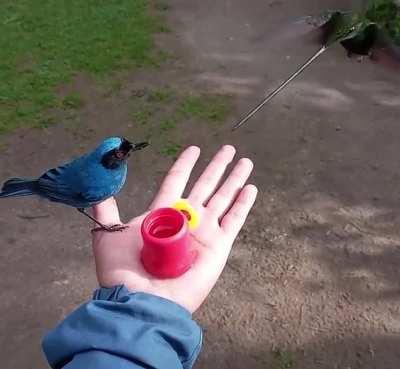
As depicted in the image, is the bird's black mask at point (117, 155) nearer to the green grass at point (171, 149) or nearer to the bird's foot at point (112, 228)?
the bird's foot at point (112, 228)

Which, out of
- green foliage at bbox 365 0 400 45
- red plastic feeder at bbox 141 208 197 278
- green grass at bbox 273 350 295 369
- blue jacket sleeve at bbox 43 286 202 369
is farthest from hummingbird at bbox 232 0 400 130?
green grass at bbox 273 350 295 369

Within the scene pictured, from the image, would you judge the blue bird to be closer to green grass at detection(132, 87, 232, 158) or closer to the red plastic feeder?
the red plastic feeder

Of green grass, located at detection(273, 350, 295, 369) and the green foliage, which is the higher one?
the green foliage

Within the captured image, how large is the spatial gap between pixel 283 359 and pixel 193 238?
99cm

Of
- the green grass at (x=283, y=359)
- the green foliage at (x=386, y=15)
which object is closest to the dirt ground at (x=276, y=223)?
the green grass at (x=283, y=359)

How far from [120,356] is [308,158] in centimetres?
259

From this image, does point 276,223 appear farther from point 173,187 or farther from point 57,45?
point 57,45

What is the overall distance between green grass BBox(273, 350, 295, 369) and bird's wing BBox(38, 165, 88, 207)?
3.56 ft

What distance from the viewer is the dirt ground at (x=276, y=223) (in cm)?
261

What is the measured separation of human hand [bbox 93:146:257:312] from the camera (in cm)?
160

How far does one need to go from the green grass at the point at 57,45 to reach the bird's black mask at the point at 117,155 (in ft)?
7.41

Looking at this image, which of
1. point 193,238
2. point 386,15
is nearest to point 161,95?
point 193,238

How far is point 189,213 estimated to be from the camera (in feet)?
6.39

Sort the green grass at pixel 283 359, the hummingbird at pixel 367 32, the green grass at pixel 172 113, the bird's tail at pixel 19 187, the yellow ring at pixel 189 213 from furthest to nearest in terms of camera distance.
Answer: the green grass at pixel 172 113
the green grass at pixel 283 359
the bird's tail at pixel 19 187
the yellow ring at pixel 189 213
the hummingbird at pixel 367 32
